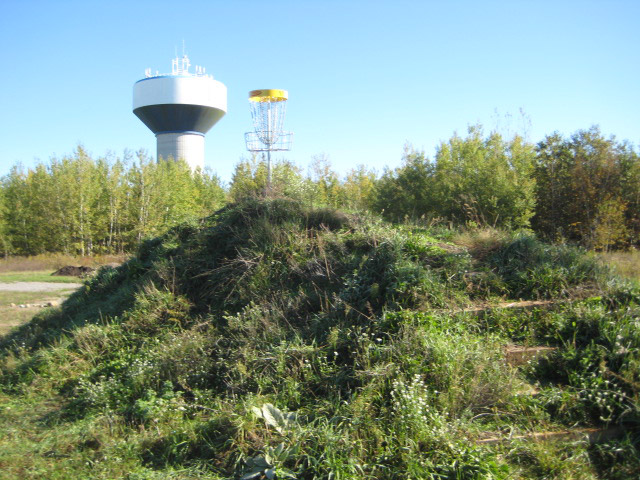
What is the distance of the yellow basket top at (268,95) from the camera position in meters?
21.4

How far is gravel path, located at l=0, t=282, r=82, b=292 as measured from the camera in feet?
55.6

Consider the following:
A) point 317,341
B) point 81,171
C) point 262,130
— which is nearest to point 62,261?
point 81,171

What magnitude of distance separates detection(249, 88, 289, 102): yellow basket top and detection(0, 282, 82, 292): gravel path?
11209 mm

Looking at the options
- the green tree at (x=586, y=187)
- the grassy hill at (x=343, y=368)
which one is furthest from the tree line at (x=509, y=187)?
the grassy hill at (x=343, y=368)

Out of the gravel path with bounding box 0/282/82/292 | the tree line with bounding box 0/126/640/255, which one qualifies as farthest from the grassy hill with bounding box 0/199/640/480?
the gravel path with bounding box 0/282/82/292

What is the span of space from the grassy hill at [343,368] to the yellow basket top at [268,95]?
15.9 meters

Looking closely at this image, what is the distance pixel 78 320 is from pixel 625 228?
17.4 meters

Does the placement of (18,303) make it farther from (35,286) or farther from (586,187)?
(586,187)

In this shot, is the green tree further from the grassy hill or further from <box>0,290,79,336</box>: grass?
<box>0,290,79,336</box>: grass

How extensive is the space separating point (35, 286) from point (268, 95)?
12674 millimetres

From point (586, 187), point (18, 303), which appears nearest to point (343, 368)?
point (18, 303)

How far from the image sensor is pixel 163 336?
566cm

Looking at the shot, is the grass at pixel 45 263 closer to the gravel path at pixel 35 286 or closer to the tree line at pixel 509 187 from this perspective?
the gravel path at pixel 35 286

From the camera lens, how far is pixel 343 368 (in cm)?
429
